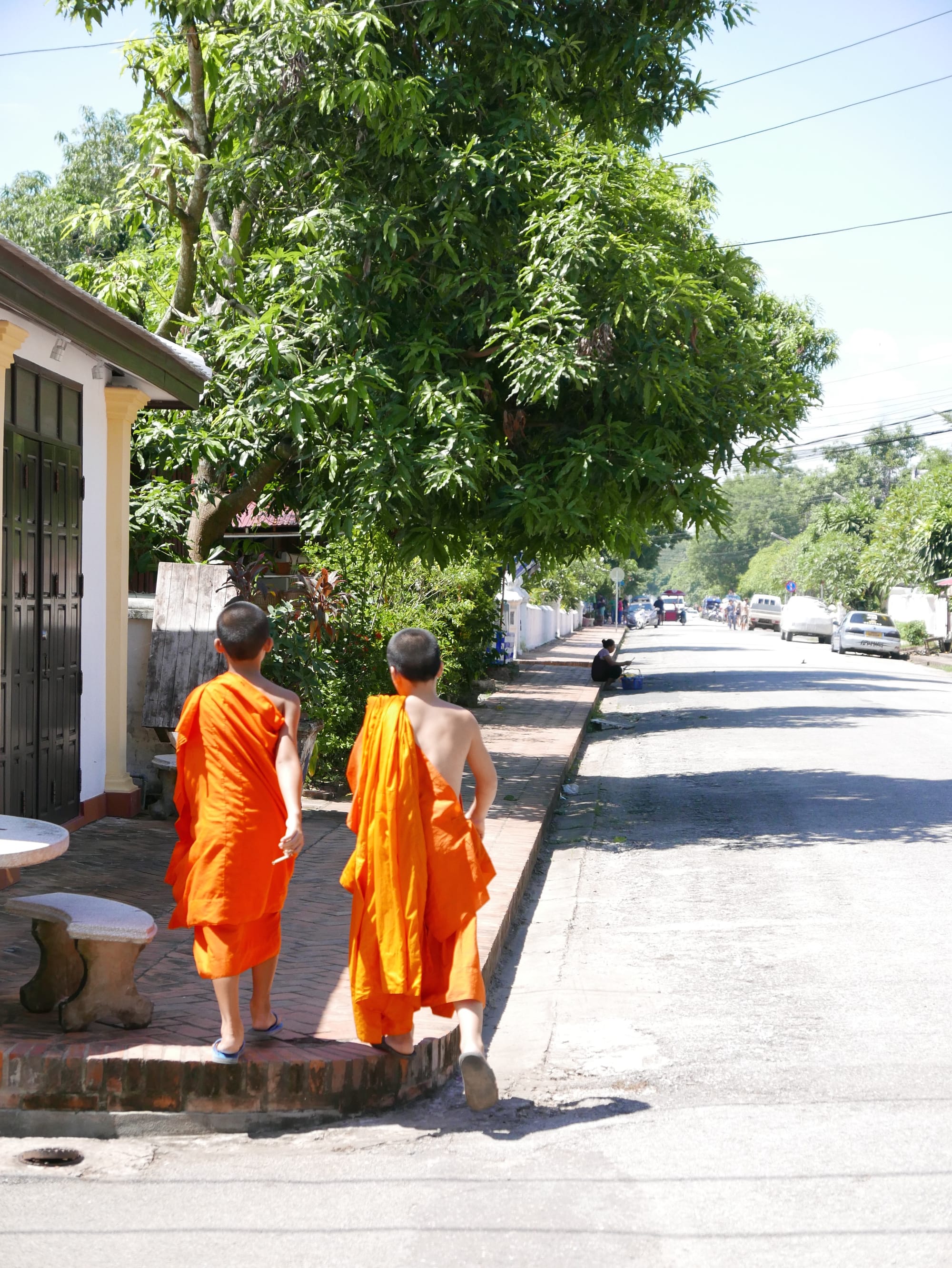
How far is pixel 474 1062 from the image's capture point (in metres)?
4.49

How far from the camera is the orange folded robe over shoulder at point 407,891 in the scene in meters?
4.54

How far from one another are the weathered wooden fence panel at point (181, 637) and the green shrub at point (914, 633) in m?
41.5

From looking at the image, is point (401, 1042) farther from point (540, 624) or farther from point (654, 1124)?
point (540, 624)

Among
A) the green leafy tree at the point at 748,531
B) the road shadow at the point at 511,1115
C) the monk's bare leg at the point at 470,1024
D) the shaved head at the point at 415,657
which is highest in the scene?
the green leafy tree at the point at 748,531

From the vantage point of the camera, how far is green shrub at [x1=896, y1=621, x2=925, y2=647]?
159 ft

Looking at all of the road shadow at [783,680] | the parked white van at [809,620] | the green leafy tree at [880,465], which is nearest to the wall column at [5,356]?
the road shadow at [783,680]

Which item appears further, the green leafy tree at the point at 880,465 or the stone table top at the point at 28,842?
the green leafy tree at the point at 880,465

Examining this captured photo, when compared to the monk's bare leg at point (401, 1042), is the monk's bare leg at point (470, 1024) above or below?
above

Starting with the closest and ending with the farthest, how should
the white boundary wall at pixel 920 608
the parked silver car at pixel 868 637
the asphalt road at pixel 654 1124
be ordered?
the asphalt road at pixel 654 1124
the parked silver car at pixel 868 637
the white boundary wall at pixel 920 608

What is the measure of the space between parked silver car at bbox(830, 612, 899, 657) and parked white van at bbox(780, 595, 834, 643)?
10.7 m

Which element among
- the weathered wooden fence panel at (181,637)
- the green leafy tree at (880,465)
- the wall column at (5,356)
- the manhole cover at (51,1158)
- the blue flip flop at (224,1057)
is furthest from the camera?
the green leafy tree at (880,465)

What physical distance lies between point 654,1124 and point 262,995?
1.45 m

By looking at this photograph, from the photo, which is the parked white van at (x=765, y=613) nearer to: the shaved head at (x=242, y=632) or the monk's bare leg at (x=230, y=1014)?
the shaved head at (x=242, y=632)

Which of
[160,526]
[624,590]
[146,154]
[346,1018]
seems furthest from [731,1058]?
[624,590]
